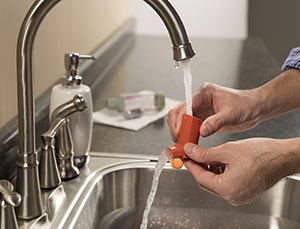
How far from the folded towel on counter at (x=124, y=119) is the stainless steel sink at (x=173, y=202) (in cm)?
20

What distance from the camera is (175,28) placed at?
0.56 metres

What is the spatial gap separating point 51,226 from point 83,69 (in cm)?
75

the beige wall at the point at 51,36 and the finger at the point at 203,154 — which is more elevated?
the beige wall at the point at 51,36

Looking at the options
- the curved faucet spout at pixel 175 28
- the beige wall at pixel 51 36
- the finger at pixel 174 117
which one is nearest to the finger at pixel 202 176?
the finger at pixel 174 117

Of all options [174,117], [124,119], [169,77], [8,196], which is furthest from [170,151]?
[169,77]

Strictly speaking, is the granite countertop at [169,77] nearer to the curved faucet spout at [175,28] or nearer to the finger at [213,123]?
the finger at [213,123]

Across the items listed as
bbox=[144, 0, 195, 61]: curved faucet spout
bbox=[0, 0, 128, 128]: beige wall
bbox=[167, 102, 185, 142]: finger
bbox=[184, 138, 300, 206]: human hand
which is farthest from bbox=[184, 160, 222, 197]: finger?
bbox=[0, 0, 128, 128]: beige wall

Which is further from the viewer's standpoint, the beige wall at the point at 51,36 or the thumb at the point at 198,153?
the beige wall at the point at 51,36

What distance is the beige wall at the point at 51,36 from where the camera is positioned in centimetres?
78

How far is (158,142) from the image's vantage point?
1023 mm

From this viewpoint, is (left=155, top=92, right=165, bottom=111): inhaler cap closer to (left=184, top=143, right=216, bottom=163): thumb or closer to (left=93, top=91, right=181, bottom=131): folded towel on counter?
(left=93, top=91, right=181, bottom=131): folded towel on counter

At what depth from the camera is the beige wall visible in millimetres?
784

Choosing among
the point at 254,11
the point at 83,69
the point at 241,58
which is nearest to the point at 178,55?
the point at 83,69

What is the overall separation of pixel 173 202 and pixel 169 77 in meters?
0.81
